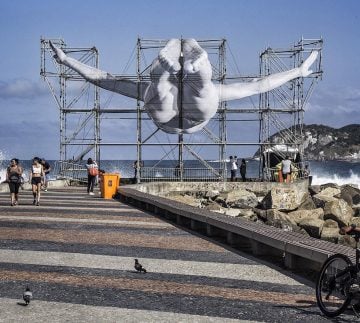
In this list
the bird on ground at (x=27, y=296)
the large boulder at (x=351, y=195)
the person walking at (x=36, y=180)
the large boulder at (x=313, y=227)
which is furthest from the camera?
the large boulder at (x=351, y=195)

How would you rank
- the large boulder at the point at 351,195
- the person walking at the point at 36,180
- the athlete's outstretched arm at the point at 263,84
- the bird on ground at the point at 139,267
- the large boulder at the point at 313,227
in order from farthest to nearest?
the athlete's outstretched arm at the point at 263,84 < the large boulder at the point at 351,195 < the person walking at the point at 36,180 < the large boulder at the point at 313,227 < the bird on ground at the point at 139,267

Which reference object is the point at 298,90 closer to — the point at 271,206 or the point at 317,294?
the point at 271,206

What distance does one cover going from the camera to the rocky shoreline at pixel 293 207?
60.9ft

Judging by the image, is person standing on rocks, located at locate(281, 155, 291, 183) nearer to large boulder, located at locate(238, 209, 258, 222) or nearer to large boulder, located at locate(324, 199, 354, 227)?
large boulder, located at locate(238, 209, 258, 222)

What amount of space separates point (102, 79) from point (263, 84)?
9187mm

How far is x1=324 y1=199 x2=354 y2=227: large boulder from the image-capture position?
21797mm

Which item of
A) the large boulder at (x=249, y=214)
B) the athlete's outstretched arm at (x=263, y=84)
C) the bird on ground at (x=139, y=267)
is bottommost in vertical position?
the large boulder at (x=249, y=214)

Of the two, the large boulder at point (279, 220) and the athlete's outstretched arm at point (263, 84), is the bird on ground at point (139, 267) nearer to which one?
the large boulder at point (279, 220)

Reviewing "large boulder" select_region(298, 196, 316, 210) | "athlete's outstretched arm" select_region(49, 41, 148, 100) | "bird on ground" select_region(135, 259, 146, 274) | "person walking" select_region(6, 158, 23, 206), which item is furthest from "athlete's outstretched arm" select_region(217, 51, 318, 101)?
"bird on ground" select_region(135, 259, 146, 274)

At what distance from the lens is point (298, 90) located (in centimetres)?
3684

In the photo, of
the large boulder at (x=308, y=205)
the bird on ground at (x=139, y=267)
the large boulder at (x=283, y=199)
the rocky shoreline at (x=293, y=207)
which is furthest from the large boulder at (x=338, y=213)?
the bird on ground at (x=139, y=267)

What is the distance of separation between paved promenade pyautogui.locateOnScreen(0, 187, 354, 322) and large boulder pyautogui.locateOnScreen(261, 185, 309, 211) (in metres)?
13.7

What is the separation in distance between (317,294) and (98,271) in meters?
3.36

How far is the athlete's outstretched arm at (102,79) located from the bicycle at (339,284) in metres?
29.3
